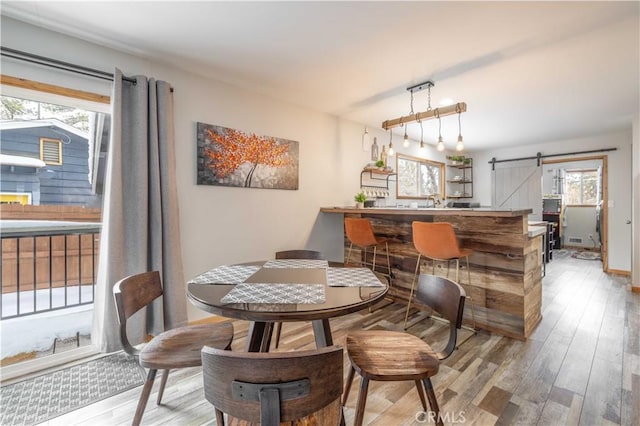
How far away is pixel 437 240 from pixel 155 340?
2142mm

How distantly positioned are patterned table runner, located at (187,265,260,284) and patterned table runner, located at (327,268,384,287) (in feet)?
1.52

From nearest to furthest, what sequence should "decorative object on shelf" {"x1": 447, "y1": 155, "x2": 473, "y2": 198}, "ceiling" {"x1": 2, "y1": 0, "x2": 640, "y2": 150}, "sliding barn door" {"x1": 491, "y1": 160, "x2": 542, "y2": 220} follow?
"ceiling" {"x1": 2, "y1": 0, "x2": 640, "y2": 150}
"sliding barn door" {"x1": 491, "y1": 160, "x2": 542, "y2": 220}
"decorative object on shelf" {"x1": 447, "y1": 155, "x2": 473, "y2": 198}

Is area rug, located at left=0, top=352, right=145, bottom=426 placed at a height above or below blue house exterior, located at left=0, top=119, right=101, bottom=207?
below

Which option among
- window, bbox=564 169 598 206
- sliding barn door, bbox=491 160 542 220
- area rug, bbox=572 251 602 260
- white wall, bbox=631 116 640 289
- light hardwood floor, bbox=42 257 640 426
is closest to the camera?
light hardwood floor, bbox=42 257 640 426

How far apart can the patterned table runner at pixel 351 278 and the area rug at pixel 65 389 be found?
4.95 ft

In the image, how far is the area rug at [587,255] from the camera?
5797 mm

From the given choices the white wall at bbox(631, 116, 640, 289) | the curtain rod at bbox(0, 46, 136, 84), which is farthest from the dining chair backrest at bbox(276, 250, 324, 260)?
the white wall at bbox(631, 116, 640, 289)

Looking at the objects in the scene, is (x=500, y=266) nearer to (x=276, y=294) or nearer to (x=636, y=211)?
(x=276, y=294)

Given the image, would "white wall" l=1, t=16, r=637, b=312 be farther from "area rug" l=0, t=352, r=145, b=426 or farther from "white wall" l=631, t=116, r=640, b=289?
"white wall" l=631, t=116, r=640, b=289

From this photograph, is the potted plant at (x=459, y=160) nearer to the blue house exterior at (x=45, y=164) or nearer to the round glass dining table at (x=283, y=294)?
the round glass dining table at (x=283, y=294)

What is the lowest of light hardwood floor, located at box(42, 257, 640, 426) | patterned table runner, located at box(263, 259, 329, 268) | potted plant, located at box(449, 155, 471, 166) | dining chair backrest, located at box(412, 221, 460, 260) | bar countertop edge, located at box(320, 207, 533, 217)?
light hardwood floor, located at box(42, 257, 640, 426)

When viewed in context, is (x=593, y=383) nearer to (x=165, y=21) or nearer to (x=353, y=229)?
(x=353, y=229)

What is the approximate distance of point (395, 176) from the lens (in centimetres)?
479

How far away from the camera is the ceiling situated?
176 cm
